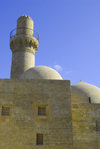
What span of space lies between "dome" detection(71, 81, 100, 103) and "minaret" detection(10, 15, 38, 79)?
410 cm

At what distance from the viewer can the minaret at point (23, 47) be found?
44.5ft

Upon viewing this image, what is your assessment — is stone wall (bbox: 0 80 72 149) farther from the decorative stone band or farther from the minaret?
the decorative stone band

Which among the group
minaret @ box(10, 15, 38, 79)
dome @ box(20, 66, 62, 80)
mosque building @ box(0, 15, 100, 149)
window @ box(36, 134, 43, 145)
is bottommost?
window @ box(36, 134, 43, 145)

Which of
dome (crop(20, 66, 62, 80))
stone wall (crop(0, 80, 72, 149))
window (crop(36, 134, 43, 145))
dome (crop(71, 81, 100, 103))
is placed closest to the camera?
stone wall (crop(0, 80, 72, 149))

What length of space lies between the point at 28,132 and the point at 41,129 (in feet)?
1.84

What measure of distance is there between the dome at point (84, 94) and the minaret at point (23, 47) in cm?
410

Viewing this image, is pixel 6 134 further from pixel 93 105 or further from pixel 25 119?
pixel 93 105

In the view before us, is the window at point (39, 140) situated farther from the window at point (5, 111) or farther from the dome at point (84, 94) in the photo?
the dome at point (84, 94)

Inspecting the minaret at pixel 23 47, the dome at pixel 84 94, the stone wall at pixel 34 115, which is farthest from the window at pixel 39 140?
the minaret at pixel 23 47

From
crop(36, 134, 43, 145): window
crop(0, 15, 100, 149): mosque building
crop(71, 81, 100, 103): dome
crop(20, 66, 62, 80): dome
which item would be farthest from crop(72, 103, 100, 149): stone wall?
crop(20, 66, 62, 80): dome

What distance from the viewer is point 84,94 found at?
11.1 meters

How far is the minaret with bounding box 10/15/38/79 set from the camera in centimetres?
1357

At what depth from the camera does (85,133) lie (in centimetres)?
923

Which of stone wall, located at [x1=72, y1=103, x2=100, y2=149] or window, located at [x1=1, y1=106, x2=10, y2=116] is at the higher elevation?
window, located at [x1=1, y1=106, x2=10, y2=116]
